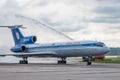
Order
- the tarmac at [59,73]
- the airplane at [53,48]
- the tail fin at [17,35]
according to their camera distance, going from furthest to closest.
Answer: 1. the tail fin at [17,35]
2. the airplane at [53,48]
3. the tarmac at [59,73]

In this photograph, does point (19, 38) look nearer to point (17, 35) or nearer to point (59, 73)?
point (17, 35)

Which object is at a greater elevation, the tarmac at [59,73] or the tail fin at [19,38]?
the tail fin at [19,38]

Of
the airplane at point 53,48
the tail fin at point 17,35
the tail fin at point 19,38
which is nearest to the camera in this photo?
the airplane at point 53,48

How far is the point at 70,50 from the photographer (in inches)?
2233

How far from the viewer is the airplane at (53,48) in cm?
5400

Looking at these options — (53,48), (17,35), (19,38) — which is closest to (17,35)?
(17,35)

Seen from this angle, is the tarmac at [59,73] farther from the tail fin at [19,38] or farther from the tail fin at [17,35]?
the tail fin at [17,35]

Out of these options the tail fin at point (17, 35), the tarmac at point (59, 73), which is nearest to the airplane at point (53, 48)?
the tail fin at point (17, 35)

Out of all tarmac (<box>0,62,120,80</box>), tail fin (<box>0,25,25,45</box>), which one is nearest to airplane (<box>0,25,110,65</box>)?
tail fin (<box>0,25,25,45</box>)

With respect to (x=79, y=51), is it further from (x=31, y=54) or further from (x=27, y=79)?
(x=27, y=79)

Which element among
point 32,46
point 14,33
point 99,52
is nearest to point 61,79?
point 99,52

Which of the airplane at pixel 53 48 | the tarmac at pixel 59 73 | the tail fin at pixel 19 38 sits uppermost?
the tail fin at pixel 19 38

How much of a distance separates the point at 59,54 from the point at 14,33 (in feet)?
46.5

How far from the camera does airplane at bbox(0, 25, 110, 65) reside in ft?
177
